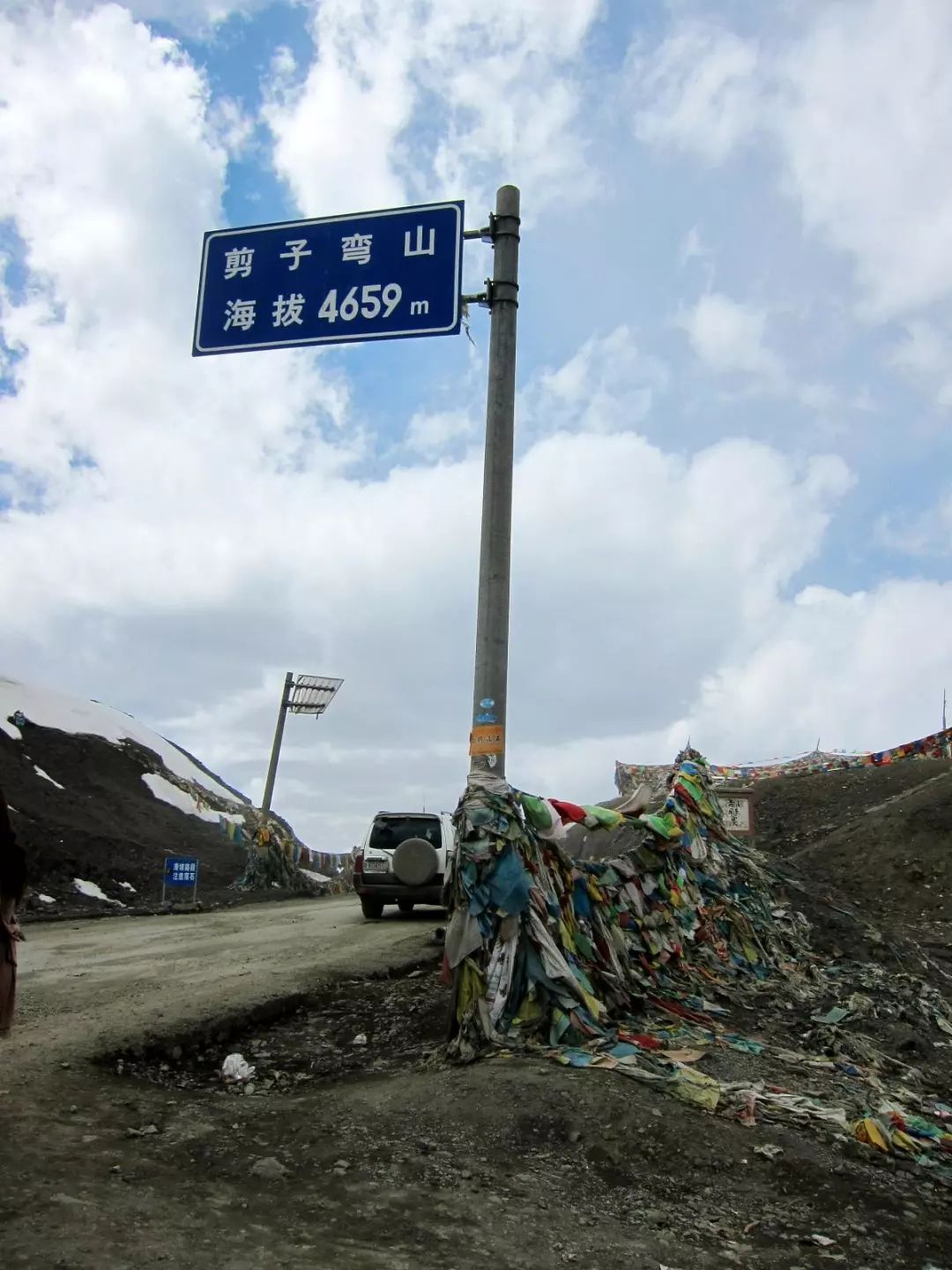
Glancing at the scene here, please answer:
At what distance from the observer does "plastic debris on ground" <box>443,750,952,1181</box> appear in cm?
553

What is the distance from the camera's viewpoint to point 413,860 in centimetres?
1304

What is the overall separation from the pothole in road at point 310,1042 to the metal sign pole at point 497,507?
210cm

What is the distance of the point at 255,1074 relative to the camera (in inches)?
253

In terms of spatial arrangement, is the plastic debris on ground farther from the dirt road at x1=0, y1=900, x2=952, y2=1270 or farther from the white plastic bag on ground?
→ the white plastic bag on ground

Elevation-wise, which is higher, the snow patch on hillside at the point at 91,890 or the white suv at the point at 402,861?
the white suv at the point at 402,861

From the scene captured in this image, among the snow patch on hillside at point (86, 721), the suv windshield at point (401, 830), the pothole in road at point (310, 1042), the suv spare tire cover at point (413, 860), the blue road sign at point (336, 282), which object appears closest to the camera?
the pothole in road at point (310, 1042)

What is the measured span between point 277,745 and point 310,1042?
26.4m

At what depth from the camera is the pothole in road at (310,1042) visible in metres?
6.21

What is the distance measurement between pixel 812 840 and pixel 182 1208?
2432 cm

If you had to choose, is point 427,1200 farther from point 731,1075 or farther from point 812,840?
point 812,840

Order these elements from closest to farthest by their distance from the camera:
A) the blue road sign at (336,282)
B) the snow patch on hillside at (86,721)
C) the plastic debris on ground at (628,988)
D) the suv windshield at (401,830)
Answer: the plastic debris on ground at (628,988) < the blue road sign at (336,282) < the suv windshield at (401,830) < the snow patch on hillside at (86,721)

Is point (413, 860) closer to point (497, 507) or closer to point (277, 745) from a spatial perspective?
point (497, 507)

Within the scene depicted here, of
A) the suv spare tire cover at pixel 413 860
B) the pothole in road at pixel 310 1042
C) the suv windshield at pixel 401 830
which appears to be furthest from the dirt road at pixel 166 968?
the suv windshield at pixel 401 830

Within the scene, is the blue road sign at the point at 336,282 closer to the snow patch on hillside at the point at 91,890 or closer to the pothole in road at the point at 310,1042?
the pothole in road at the point at 310,1042
